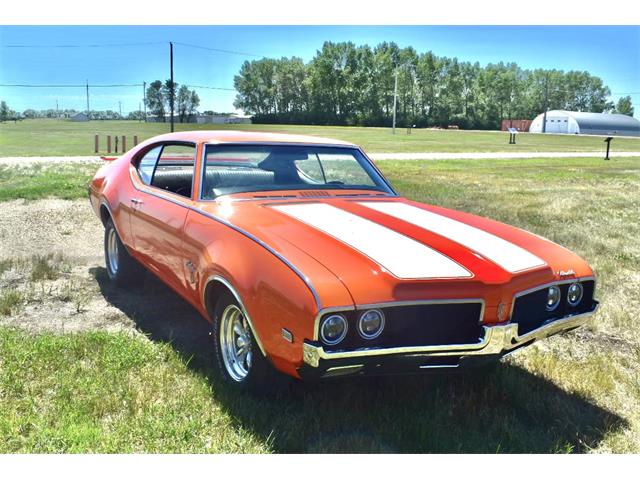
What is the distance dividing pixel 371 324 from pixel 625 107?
103508 mm

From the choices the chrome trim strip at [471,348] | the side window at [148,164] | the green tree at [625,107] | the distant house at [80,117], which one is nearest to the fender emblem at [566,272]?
the chrome trim strip at [471,348]

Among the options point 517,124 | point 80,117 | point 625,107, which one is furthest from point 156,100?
point 625,107

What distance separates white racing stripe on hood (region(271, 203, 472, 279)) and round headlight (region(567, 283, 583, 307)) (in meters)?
0.81

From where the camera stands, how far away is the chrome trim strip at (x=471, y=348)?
7.89 feet

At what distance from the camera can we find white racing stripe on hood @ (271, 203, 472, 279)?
260 centimetres

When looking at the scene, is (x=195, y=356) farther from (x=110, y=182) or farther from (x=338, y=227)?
(x=110, y=182)

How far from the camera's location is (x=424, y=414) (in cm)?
294

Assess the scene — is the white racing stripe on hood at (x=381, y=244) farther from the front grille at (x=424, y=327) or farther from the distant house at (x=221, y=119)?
the distant house at (x=221, y=119)

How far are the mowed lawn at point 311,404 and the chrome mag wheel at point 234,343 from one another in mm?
130

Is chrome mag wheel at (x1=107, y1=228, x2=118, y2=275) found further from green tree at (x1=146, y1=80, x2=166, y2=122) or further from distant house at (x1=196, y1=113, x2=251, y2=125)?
green tree at (x1=146, y1=80, x2=166, y2=122)

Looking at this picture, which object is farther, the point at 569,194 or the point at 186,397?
the point at 569,194

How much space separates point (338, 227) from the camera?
10.1ft

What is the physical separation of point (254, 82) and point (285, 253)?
1043 inches
